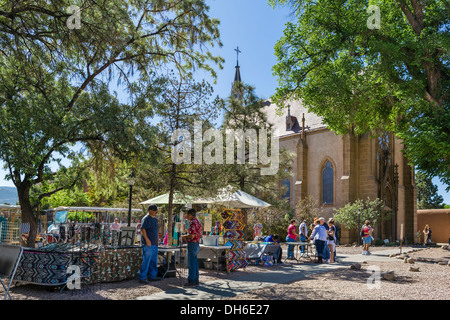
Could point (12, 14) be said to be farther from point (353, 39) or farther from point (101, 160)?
point (353, 39)

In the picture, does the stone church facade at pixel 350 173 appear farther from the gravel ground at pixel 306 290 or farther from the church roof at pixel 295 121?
the gravel ground at pixel 306 290

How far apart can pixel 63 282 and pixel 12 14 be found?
19.7ft

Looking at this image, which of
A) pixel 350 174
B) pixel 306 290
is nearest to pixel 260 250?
pixel 306 290

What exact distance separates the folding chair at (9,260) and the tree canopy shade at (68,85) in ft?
8.20

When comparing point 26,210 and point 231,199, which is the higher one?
point 231,199

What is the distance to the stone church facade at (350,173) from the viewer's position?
33.2 meters

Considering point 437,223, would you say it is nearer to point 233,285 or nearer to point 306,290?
point 306,290

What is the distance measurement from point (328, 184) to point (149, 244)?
29642mm

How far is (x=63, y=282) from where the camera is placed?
796 centimetres

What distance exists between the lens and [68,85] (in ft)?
37.3

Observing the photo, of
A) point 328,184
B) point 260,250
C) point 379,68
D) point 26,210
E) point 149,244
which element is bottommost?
point 260,250

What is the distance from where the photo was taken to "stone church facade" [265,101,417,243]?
33.2 m

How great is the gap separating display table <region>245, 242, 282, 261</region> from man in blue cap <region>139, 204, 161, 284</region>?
205 inches

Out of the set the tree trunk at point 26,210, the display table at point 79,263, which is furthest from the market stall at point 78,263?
the tree trunk at point 26,210
